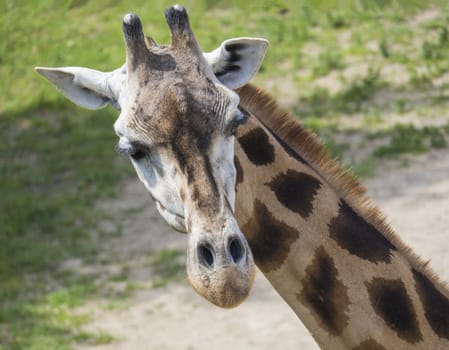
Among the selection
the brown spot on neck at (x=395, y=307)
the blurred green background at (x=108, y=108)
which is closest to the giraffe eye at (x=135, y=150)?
the brown spot on neck at (x=395, y=307)

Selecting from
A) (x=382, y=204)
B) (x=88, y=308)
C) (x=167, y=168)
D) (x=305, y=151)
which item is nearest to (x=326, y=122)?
(x=382, y=204)

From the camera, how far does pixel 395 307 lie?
5.35 metres

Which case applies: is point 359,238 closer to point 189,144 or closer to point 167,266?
point 189,144

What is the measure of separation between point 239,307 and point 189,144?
5864mm

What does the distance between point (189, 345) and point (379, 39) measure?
299 inches

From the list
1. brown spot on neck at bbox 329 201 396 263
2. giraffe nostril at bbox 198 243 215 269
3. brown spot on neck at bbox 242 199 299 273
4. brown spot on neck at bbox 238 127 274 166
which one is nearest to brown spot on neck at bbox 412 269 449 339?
brown spot on neck at bbox 329 201 396 263

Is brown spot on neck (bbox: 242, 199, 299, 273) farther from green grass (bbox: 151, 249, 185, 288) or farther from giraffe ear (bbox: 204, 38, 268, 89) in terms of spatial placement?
green grass (bbox: 151, 249, 185, 288)

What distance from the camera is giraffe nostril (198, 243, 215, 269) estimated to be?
442cm

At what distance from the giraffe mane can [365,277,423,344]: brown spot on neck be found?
30 cm

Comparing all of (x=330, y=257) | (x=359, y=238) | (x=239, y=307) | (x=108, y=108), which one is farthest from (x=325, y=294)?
(x=108, y=108)

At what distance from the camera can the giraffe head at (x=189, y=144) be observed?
444cm

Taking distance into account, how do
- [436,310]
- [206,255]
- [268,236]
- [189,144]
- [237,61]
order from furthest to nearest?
1. [268,236]
2. [436,310]
3. [237,61]
4. [189,144]
5. [206,255]

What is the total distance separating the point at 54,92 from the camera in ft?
52.0

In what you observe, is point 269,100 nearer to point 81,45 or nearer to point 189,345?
point 189,345
